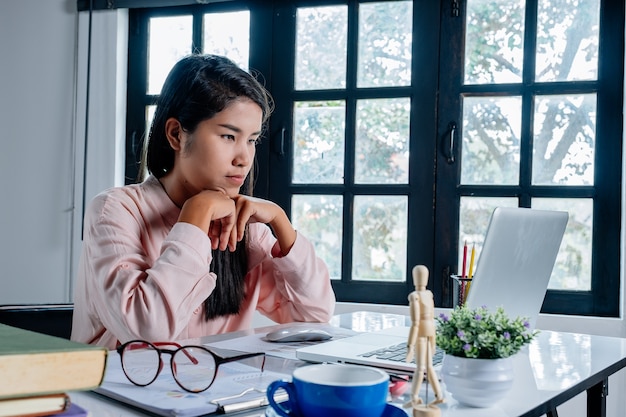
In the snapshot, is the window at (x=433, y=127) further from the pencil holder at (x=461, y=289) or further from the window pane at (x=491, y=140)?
the pencil holder at (x=461, y=289)

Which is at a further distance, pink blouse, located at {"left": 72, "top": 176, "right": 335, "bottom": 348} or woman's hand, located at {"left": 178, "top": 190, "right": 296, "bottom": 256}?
woman's hand, located at {"left": 178, "top": 190, "right": 296, "bottom": 256}

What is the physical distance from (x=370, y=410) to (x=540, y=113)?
1922 millimetres

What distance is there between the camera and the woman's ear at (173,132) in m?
1.53

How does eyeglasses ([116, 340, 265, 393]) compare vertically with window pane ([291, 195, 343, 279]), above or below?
below

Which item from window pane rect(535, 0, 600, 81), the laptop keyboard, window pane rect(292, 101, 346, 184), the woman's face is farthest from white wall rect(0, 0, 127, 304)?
the laptop keyboard

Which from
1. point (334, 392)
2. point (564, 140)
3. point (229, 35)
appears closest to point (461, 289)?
point (564, 140)

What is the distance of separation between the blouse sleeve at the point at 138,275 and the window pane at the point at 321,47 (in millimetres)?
1323

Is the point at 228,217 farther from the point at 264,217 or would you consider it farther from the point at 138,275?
the point at 138,275

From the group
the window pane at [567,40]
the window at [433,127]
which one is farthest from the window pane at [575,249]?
the window pane at [567,40]

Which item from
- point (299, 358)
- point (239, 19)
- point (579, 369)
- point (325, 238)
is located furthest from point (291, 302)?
point (239, 19)

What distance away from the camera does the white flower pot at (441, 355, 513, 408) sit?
2.62ft

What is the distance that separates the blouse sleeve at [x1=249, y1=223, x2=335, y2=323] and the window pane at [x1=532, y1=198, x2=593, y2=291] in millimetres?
1034

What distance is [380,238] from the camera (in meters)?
2.51

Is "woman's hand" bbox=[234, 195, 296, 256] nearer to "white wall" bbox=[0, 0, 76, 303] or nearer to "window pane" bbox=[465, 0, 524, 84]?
"window pane" bbox=[465, 0, 524, 84]
